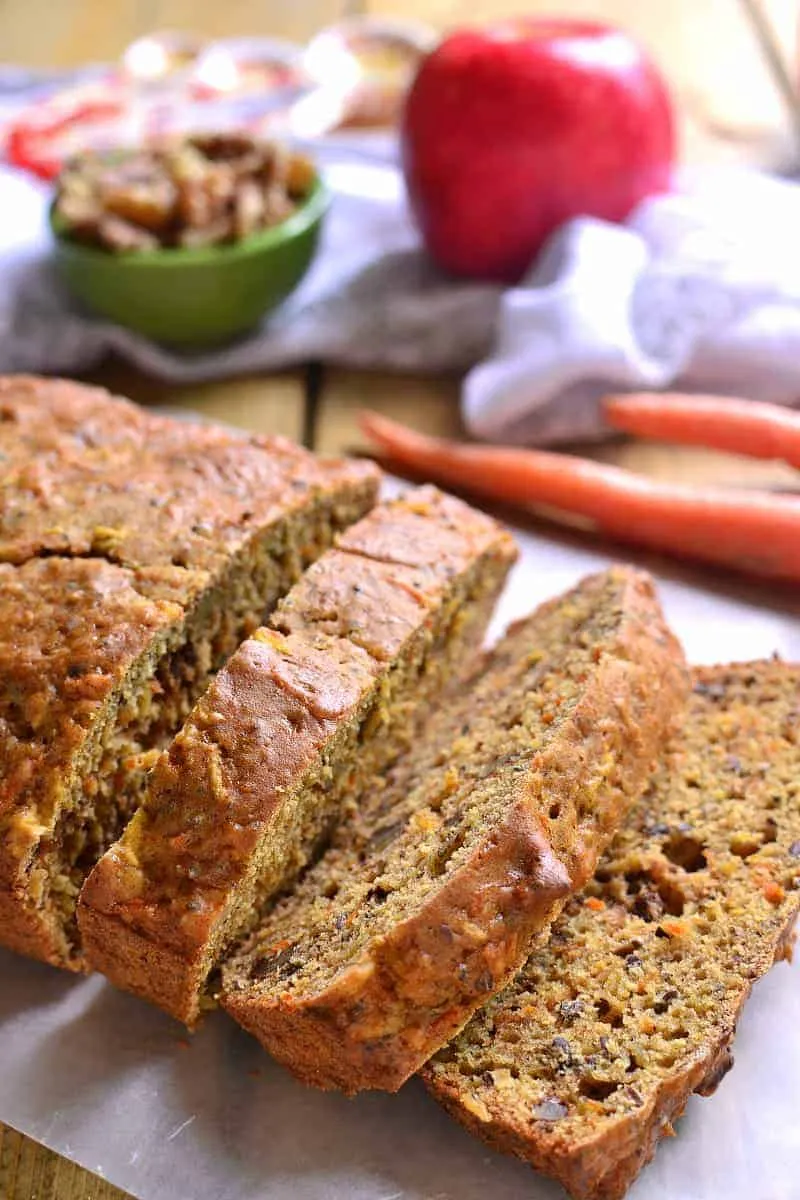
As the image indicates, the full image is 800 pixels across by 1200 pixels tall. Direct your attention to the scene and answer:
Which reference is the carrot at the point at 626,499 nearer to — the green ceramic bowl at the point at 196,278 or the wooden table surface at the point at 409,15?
the wooden table surface at the point at 409,15

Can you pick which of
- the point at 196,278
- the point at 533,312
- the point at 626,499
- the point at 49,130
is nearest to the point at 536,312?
the point at 533,312

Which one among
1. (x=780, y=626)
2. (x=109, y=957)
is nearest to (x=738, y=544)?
(x=780, y=626)

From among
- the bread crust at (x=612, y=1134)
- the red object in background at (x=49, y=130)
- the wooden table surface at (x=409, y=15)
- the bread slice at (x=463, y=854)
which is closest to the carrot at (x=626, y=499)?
the wooden table surface at (x=409, y=15)

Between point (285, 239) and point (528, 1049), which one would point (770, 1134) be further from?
point (285, 239)

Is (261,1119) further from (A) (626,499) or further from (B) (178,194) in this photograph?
(B) (178,194)

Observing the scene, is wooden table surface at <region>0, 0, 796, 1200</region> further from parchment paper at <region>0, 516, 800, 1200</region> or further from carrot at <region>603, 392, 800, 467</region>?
parchment paper at <region>0, 516, 800, 1200</region>

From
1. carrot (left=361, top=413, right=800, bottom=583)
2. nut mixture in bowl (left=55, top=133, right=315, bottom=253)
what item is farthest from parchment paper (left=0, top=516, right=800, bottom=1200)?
nut mixture in bowl (left=55, top=133, right=315, bottom=253)
